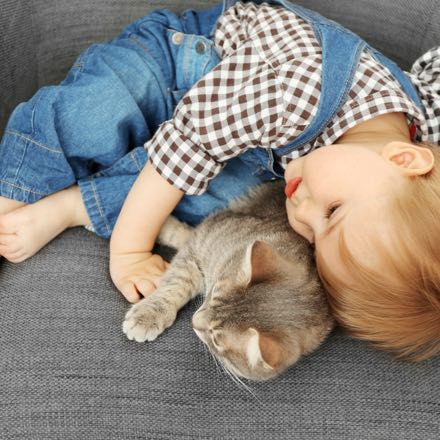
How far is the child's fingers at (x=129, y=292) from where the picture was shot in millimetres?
1060

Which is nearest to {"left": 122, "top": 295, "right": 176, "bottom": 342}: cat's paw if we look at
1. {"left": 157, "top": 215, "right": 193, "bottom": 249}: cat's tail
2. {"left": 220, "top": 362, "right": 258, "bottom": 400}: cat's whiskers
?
{"left": 220, "top": 362, "right": 258, "bottom": 400}: cat's whiskers

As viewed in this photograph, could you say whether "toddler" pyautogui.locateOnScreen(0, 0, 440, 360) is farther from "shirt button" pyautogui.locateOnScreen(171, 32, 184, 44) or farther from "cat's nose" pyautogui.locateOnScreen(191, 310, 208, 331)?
"cat's nose" pyautogui.locateOnScreen(191, 310, 208, 331)

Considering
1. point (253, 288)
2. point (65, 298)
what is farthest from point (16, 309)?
point (253, 288)

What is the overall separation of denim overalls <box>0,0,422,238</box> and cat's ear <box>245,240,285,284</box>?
0.97 ft

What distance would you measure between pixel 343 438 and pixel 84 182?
837mm

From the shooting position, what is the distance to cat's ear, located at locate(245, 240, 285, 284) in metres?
0.87

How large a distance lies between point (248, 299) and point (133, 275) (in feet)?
1.03

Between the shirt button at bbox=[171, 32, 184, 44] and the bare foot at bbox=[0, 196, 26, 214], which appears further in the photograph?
the shirt button at bbox=[171, 32, 184, 44]

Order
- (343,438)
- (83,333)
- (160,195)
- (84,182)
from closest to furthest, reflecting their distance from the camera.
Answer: (343,438), (83,333), (160,195), (84,182)

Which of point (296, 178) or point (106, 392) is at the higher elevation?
point (296, 178)

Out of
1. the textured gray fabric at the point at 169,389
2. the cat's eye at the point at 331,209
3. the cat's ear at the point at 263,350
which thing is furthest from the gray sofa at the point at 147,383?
the cat's eye at the point at 331,209

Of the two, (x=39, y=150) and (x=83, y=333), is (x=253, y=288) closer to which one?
(x=83, y=333)

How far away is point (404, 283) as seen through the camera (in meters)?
0.83

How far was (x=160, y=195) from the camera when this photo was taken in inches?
43.5
